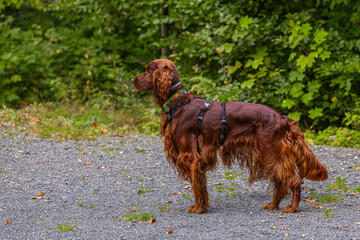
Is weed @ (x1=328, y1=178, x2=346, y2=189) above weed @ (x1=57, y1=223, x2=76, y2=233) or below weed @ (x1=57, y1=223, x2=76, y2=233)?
below

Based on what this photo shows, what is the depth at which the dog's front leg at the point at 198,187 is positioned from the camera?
470 cm

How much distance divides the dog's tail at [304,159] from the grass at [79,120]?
5030mm

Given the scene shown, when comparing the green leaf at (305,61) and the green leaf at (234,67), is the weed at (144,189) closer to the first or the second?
the green leaf at (234,67)

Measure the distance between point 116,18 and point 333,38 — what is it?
210 inches

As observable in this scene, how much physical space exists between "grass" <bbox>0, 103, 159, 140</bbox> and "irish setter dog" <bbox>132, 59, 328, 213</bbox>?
432cm

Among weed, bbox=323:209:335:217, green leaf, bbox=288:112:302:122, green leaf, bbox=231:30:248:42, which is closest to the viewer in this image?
weed, bbox=323:209:335:217

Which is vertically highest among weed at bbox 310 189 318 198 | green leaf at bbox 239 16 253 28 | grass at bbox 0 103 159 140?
green leaf at bbox 239 16 253 28

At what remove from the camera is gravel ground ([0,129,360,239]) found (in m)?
4.26

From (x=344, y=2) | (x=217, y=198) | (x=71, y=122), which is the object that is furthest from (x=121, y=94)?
(x=217, y=198)

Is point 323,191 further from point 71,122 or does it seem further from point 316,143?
point 71,122

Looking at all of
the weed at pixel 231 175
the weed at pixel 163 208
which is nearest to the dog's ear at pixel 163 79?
the weed at pixel 163 208

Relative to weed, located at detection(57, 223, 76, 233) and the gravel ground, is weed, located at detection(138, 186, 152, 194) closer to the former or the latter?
the gravel ground

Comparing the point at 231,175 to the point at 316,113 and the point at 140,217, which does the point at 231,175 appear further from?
the point at 316,113

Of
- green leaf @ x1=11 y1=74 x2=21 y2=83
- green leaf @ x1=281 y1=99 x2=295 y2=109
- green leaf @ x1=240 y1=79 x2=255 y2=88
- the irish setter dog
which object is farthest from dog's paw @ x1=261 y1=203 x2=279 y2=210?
green leaf @ x1=11 y1=74 x2=21 y2=83
